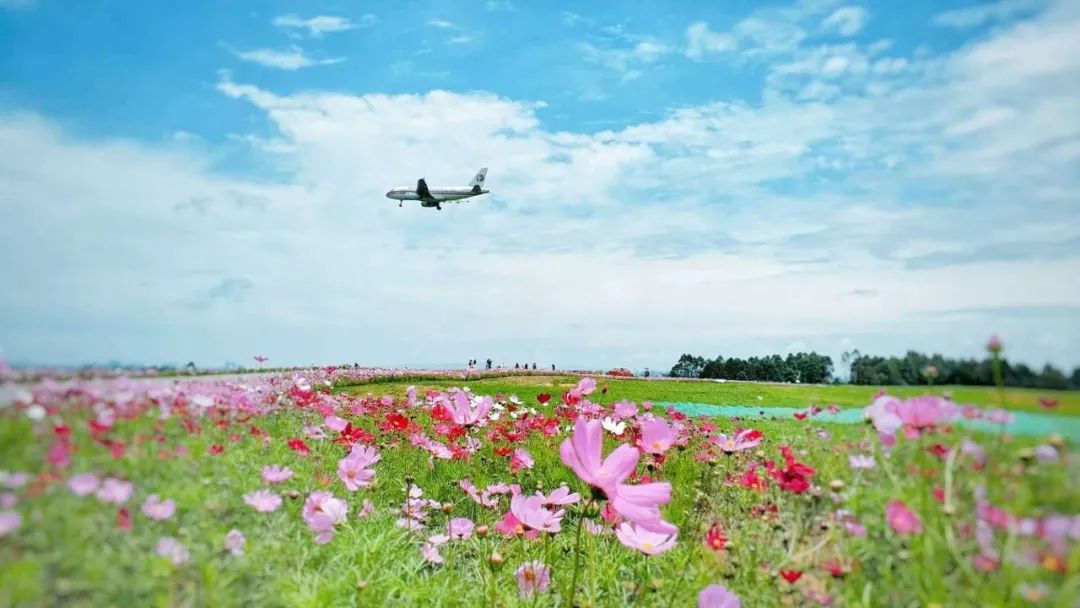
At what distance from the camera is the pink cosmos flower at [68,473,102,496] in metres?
1.40

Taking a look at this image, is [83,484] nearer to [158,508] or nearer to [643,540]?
[158,508]

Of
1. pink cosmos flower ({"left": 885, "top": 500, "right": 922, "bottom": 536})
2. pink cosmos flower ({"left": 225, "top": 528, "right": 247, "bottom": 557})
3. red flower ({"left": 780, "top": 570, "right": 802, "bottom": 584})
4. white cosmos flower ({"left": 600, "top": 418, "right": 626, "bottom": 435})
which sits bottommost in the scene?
red flower ({"left": 780, "top": 570, "right": 802, "bottom": 584})

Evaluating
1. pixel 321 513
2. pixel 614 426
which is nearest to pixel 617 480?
pixel 321 513

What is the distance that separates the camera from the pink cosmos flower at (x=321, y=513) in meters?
2.37

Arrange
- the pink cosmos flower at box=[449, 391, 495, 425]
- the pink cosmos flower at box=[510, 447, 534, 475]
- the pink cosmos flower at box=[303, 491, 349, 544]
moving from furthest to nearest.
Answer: the pink cosmos flower at box=[510, 447, 534, 475] → the pink cosmos flower at box=[449, 391, 495, 425] → the pink cosmos flower at box=[303, 491, 349, 544]

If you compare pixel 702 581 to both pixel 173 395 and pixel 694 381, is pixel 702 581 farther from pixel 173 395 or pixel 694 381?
pixel 694 381

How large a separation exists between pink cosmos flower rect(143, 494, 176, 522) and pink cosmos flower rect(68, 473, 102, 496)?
13cm

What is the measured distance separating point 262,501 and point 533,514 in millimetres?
1019

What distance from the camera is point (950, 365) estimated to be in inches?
73.0

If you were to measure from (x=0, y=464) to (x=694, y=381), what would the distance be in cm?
1632

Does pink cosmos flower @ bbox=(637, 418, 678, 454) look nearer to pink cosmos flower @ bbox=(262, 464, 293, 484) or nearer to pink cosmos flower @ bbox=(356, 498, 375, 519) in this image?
pink cosmos flower @ bbox=(262, 464, 293, 484)

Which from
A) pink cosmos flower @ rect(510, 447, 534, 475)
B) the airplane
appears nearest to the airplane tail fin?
the airplane

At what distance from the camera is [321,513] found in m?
2.39

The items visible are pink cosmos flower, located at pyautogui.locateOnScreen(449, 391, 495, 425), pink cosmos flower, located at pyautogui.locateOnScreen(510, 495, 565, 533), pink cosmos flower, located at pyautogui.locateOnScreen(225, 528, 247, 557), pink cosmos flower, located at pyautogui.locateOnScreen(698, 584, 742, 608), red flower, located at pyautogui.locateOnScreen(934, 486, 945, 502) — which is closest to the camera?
red flower, located at pyautogui.locateOnScreen(934, 486, 945, 502)
